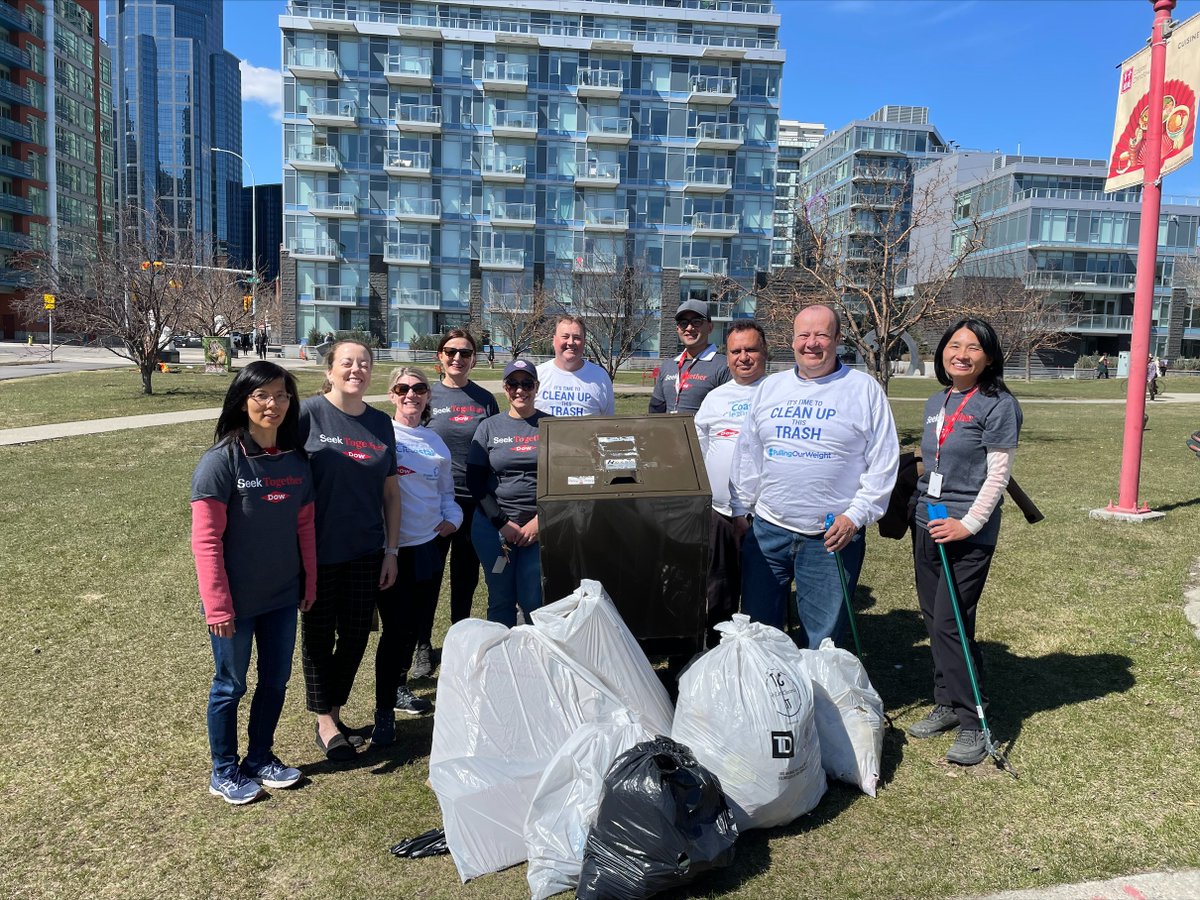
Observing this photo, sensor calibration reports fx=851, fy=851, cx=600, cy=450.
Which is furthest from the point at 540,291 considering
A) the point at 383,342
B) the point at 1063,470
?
the point at 1063,470

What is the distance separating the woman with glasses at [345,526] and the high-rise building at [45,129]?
61.5m

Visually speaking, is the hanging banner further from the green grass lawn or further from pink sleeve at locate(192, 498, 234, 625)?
pink sleeve at locate(192, 498, 234, 625)

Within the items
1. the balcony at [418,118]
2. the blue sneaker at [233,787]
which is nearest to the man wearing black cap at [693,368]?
the blue sneaker at [233,787]

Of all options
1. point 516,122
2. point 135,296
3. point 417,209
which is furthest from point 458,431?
point 516,122

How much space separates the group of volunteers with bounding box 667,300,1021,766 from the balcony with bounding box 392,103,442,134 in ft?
161

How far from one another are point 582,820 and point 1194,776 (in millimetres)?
2541

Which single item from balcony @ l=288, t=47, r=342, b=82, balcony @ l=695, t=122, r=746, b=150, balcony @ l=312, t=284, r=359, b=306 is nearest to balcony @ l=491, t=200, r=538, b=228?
balcony @ l=312, t=284, r=359, b=306

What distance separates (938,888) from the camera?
2.77 m

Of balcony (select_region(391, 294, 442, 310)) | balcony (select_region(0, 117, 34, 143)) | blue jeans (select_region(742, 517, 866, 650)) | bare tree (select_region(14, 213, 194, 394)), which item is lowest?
blue jeans (select_region(742, 517, 866, 650))

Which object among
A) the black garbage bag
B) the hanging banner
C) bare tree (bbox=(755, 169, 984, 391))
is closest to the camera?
the black garbage bag

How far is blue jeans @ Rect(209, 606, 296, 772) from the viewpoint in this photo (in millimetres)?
3244

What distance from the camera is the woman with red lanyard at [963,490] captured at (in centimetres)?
356

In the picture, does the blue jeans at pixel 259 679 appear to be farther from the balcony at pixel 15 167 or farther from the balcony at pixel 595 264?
the balcony at pixel 15 167

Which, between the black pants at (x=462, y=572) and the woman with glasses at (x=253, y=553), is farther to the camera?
the black pants at (x=462, y=572)
